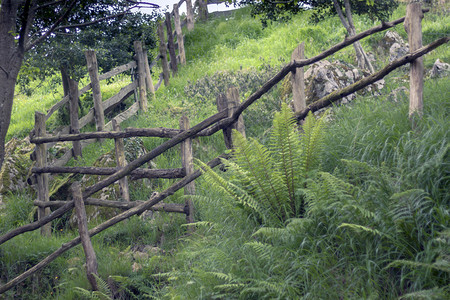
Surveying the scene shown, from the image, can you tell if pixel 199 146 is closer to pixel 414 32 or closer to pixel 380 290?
pixel 414 32

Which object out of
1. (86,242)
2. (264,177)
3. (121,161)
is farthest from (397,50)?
(86,242)

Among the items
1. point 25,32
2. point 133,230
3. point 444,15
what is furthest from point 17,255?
point 444,15

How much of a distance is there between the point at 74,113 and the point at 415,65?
7.02 metres

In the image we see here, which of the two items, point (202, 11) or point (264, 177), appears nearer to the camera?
point (264, 177)

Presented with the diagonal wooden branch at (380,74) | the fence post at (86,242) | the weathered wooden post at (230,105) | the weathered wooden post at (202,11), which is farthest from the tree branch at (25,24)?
the weathered wooden post at (202,11)

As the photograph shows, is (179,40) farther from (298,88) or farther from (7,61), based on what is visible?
(298,88)

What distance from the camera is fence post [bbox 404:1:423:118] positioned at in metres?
3.82

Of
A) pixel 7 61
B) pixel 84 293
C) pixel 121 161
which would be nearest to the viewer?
pixel 84 293

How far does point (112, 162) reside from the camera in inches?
298

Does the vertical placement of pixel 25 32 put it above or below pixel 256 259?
above

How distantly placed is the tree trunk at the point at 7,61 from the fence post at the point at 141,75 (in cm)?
590

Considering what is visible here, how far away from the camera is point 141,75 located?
38.5 ft

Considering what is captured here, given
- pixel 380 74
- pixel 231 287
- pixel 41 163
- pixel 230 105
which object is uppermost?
pixel 380 74

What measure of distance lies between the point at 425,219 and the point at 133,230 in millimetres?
4288
